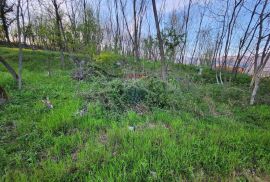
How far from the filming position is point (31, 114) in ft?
13.2

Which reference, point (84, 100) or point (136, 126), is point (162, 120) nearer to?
point (136, 126)

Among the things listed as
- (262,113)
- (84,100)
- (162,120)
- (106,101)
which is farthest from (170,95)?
(262,113)

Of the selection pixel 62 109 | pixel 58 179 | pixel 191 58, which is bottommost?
pixel 58 179

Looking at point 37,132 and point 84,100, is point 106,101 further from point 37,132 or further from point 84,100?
point 37,132

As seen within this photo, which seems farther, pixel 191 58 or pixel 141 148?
pixel 191 58

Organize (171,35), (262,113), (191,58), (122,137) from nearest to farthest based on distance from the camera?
(122,137) → (262,113) → (171,35) → (191,58)

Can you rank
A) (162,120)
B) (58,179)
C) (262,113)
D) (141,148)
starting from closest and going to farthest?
(58,179)
(141,148)
(162,120)
(262,113)

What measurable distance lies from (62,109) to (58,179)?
2361 millimetres

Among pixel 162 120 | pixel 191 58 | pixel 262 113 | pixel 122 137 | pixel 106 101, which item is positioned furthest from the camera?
pixel 191 58

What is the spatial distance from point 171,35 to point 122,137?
1299 cm

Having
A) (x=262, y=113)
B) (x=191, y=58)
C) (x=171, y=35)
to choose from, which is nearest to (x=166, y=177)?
(x=262, y=113)

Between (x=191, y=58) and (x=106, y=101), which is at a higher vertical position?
(x=191, y=58)

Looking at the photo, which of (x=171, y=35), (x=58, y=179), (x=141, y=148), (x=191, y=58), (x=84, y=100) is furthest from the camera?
(x=191, y=58)

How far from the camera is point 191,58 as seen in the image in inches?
1035
